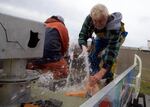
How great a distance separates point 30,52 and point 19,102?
32cm

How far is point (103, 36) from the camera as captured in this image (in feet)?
14.8

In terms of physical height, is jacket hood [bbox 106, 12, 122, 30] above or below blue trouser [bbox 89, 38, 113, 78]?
above

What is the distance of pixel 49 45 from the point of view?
164 inches

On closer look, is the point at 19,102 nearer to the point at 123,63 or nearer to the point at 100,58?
the point at 100,58

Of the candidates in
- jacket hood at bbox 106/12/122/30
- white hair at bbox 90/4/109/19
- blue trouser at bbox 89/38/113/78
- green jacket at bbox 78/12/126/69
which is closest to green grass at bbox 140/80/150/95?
blue trouser at bbox 89/38/113/78

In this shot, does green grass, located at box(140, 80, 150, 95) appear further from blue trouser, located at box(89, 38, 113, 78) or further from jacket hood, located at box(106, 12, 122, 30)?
jacket hood, located at box(106, 12, 122, 30)

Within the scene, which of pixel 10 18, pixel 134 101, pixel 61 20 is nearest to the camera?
pixel 10 18

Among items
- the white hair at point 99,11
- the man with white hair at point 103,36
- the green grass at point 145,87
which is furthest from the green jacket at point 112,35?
the green grass at point 145,87

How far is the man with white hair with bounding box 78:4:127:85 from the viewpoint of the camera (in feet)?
13.3

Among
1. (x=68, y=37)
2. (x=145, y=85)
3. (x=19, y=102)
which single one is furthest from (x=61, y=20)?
(x=145, y=85)

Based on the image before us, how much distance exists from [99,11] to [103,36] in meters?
0.56

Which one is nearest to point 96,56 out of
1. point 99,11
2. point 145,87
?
point 99,11

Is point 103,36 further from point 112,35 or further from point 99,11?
point 99,11

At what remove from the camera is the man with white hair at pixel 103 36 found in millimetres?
4043
